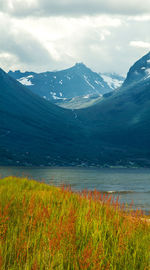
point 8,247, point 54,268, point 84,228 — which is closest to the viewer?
point 54,268

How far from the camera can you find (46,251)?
6551 millimetres

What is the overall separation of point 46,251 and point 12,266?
0.69m

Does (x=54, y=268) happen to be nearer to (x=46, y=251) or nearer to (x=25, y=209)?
(x=46, y=251)

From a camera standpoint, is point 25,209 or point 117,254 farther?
point 25,209

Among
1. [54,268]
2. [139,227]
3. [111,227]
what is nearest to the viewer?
[54,268]

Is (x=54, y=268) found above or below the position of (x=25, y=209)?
below

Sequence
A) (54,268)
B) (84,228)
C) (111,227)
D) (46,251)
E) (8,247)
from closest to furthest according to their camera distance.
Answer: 1. (54,268)
2. (46,251)
3. (8,247)
4. (84,228)
5. (111,227)

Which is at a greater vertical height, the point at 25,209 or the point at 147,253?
the point at 25,209

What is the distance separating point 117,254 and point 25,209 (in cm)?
376

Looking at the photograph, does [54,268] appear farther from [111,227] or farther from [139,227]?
[139,227]

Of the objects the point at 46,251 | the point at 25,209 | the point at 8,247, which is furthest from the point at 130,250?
the point at 25,209

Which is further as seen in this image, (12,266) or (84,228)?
(84,228)

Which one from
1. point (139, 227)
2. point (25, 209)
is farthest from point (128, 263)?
point (25, 209)

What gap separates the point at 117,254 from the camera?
6938 millimetres
